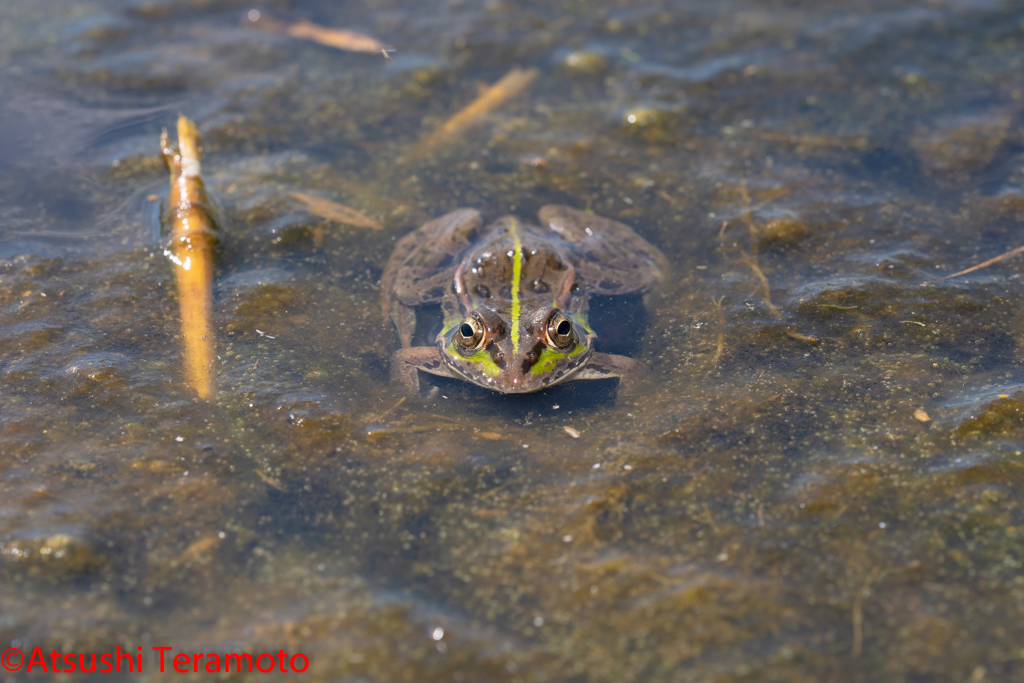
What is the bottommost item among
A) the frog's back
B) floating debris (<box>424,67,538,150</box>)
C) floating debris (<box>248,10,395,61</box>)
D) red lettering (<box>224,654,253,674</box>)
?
red lettering (<box>224,654,253,674</box>)

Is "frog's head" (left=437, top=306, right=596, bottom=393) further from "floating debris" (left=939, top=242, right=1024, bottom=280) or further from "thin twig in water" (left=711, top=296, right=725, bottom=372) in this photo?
"floating debris" (left=939, top=242, right=1024, bottom=280)

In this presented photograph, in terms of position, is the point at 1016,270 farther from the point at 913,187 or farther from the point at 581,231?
the point at 581,231

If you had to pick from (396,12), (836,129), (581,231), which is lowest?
(581,231)

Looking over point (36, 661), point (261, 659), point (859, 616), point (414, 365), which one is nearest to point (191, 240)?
point (414, 365)

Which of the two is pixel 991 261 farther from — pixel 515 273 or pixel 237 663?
pixel 237 663

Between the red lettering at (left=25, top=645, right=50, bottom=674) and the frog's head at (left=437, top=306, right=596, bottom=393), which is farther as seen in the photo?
the frog's head at (left=437, top=306, right=596, bottom=393)

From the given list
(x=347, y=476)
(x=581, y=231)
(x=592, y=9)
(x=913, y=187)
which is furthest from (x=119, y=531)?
(x=592, y=9)

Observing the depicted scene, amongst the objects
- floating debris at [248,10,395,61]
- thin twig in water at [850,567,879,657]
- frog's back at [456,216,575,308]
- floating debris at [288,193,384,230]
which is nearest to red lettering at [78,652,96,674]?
frog's back at [456,216,575,308]
